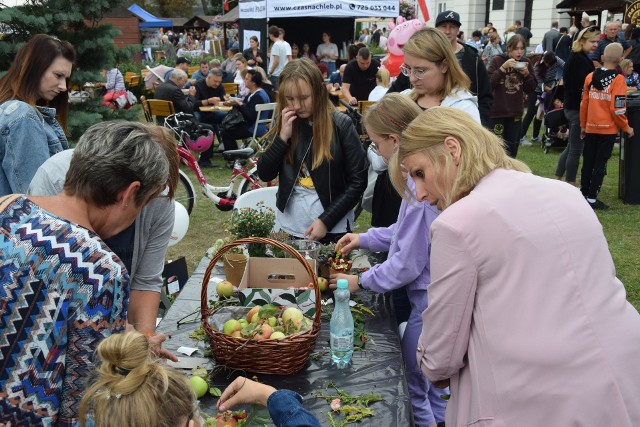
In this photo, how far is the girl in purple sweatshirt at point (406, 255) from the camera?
2.34 metres

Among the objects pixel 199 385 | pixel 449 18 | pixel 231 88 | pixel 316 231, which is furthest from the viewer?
pixel 231 88

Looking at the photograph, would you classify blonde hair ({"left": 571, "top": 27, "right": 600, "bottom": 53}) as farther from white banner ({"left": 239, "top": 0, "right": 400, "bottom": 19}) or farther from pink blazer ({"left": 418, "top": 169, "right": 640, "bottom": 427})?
pink blazer ({"left": 418, "top": 169, "right": 640, "bottom": 427})

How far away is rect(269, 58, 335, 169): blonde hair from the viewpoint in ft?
9.91

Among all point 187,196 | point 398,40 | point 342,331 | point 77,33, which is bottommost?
point 187,196

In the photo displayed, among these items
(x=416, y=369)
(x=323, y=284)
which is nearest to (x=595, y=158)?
(x=416, y=369)

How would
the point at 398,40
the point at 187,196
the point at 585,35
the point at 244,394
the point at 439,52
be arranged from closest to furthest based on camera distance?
the point at 244,394 → the point at 439,52 → the point at 187,196 → the point at 585,35 → the point at 398,40

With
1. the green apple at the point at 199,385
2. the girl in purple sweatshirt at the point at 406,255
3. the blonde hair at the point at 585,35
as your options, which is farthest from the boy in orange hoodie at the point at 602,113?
the green apple at the point at 199,385

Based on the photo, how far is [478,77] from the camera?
16.6ft

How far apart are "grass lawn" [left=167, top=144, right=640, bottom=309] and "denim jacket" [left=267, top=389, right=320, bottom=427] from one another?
2.92 meters

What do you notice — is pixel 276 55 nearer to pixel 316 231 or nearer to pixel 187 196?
pixel 187 196

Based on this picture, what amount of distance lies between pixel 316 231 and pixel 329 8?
10009 mm

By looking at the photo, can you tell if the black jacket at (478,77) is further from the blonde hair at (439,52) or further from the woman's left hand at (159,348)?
the woman's left hand at (159,348)

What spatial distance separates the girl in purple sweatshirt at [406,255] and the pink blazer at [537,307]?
0.76m

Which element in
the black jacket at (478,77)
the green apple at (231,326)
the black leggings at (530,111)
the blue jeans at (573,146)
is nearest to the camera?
the green apple at (231,326)
